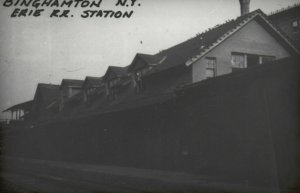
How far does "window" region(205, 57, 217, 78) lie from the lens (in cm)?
2183

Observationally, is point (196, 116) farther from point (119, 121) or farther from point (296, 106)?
point (119, 121)

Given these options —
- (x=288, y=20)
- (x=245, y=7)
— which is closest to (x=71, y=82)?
(x=245, y=7)

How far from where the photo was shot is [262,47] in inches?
917

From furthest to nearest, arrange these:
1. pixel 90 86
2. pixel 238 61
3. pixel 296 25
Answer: pixel 296 25
pixel 90 86
pixel 238 61

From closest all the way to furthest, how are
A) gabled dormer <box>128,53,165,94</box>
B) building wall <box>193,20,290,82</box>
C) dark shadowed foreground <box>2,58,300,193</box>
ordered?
dark shadowed foreground <box>2,58,300,193</box> → building wall <box>193,20,290,82</box> → gabled dormer <box>128,53,165,94</box>

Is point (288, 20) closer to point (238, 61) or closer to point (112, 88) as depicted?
point (238, 61)

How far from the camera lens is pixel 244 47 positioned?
22781 mm

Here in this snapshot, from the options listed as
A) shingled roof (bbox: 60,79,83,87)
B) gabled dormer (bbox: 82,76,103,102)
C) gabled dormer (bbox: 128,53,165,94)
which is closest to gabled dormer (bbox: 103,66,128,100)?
gabled dormer (bbox: 128,53,165,94)

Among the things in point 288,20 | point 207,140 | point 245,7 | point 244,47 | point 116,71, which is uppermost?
point 288,20

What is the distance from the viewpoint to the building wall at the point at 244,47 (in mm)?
21625

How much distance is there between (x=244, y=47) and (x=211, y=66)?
2.58m

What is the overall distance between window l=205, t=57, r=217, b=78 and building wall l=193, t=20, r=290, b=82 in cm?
19

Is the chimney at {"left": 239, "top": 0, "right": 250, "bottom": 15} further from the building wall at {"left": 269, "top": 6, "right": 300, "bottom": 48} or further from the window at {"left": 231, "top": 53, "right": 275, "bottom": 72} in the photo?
the building wall at {"left": 269, "top": 6, "right": 300, "bottom": 48}

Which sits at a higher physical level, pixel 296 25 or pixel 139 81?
pixel 296 25
